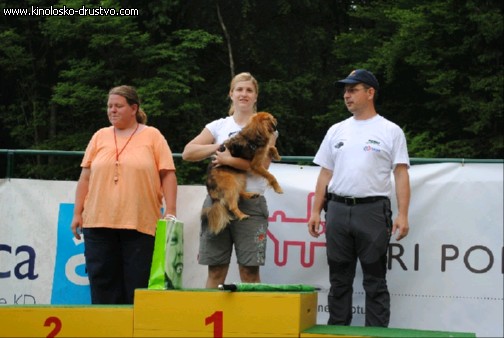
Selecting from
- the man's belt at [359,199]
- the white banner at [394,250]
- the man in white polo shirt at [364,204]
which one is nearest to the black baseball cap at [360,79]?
the man in white polo shirt at [364,204]

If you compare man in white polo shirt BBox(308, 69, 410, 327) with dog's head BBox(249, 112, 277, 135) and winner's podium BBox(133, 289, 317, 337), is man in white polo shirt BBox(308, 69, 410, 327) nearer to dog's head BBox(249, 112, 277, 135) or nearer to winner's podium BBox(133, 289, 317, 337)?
dog's head BBox(249, 112, 277, 135)

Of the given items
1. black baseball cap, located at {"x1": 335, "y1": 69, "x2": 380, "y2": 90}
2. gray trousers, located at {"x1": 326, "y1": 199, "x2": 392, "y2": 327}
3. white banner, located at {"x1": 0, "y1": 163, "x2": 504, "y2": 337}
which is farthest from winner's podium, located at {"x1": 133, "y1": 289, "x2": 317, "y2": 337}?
white banner, located at {"x1": 0, "y1": 163, "x2": 504, "y2": 337}

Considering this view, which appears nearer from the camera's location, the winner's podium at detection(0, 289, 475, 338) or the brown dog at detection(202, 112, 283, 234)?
the winner's podium at detection(0, 289, 475, 338)

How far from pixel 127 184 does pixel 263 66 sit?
16398 millimetres

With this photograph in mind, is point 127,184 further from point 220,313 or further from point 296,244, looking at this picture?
point 220,313

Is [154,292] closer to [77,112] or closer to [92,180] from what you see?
[92,180]

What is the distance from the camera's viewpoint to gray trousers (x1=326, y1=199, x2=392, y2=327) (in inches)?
223

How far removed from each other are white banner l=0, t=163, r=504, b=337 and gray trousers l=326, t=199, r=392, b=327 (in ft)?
2.19

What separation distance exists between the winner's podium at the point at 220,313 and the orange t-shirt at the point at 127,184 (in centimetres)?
132

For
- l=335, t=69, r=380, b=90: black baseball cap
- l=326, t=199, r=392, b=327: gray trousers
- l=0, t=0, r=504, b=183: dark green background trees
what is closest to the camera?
l=326, t=199, r=392, b=327: gray trousers

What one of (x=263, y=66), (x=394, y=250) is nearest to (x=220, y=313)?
(x=394, y=250)

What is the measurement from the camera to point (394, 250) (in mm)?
6406

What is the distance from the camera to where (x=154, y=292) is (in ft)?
15.1

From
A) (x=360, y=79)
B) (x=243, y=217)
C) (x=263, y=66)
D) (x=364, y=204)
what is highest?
(x=263, y=66)
